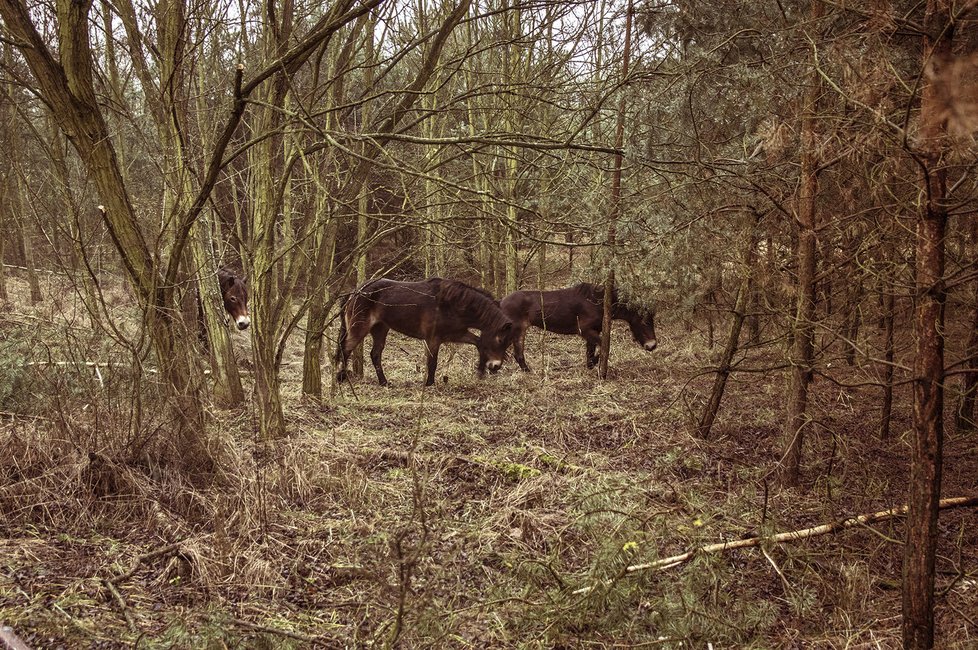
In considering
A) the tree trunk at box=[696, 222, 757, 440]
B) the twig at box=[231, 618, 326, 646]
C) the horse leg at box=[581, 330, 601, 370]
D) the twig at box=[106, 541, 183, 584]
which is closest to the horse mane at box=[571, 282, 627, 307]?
the horse leg at box=[581, 330, 601, 370]

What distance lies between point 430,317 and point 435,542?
727 cm

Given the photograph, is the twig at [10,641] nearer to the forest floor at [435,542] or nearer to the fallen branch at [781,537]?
the forest floor at [435,542]

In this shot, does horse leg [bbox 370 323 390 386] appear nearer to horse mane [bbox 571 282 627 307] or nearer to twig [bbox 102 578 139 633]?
horse mane [bbox 571 282 627 307]

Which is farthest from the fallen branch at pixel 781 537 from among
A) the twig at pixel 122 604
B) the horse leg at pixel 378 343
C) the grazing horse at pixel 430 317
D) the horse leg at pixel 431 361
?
the horse leg at pixel 378 343

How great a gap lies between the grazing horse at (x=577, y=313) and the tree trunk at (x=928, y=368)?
32.0 ft

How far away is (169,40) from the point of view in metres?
5.76

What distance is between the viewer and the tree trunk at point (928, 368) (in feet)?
10.2

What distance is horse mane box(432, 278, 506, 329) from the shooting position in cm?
1175

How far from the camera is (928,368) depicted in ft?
10.4

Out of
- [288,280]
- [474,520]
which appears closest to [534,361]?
[288,280]

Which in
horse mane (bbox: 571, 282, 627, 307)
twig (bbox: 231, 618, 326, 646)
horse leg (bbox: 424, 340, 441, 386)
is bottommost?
twig (bbox: 231, 618, 326, 646)

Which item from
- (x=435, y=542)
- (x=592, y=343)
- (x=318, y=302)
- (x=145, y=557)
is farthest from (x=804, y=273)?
(x=592, y=343)

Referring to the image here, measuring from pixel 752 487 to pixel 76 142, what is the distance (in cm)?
606

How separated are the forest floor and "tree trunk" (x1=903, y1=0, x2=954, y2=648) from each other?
23cm
